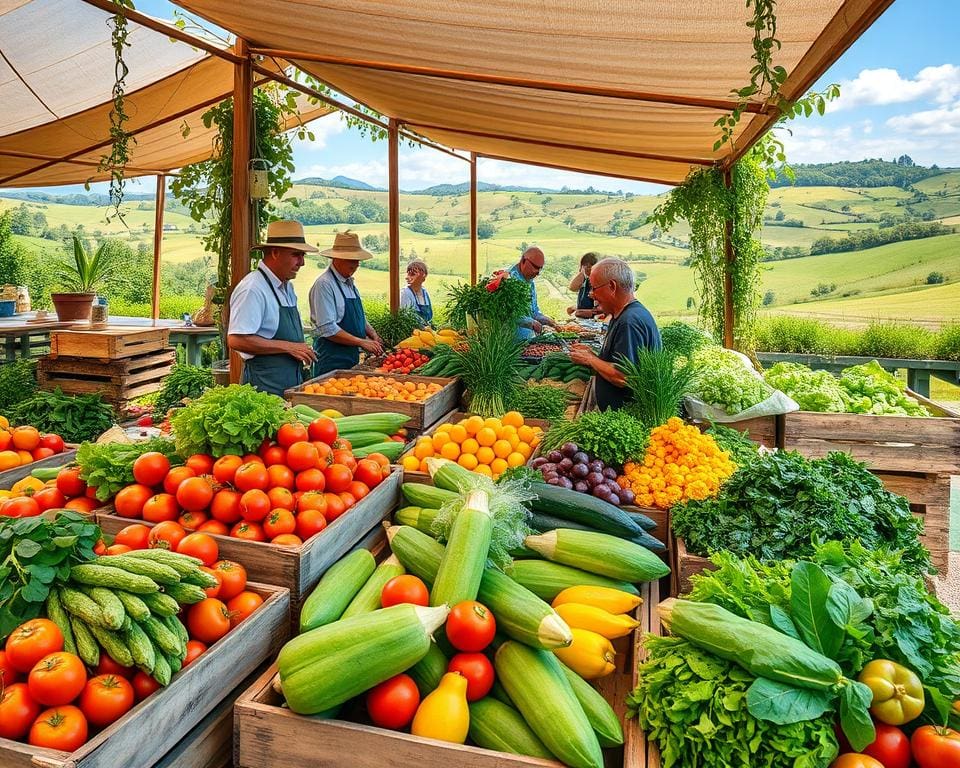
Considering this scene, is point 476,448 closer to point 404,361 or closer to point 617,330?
point 617,330

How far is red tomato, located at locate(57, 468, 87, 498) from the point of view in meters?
2.39

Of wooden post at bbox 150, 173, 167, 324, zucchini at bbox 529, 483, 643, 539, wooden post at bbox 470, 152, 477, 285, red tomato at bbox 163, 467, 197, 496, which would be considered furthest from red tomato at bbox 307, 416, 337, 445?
wooden post at bbox 150, 173, 167, 324

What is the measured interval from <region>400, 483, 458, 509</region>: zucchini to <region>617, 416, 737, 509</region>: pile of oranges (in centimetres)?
82

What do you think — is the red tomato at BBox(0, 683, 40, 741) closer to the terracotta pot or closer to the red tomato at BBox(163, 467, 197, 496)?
the red tomato at BBox(163, 467, 197, 496)

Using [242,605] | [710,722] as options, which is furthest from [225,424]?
[710,722]

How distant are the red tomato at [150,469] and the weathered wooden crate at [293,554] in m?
0.15

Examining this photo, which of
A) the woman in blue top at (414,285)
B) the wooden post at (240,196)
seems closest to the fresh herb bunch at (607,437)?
the wooden post at (240,196)

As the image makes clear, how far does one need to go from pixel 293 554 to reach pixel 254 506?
0.24 m

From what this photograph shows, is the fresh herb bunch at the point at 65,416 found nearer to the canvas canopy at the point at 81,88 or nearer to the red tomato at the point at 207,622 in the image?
the canvas canopy at the point at 81,88

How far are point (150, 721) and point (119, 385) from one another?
6.78 meters

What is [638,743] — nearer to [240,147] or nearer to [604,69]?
[604,69]

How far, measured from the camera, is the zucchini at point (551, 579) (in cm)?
209

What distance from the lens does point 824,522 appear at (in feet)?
7.17

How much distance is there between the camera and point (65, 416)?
6070 millimetres
